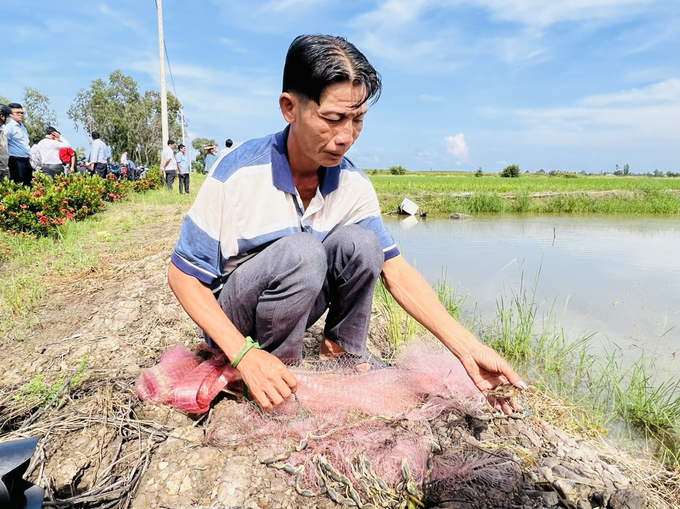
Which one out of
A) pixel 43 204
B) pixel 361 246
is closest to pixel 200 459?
pixel 361 246

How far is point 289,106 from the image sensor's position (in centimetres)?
134

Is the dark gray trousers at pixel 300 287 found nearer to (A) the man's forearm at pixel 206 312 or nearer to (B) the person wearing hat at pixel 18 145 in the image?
(A) the man's forearm at pixel 206 312

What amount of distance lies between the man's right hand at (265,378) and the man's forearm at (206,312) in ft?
0.16

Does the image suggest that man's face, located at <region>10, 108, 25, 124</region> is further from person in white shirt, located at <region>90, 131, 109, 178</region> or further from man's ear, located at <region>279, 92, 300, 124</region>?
man's ear, located at <region>279, 92, 300, 124</region>

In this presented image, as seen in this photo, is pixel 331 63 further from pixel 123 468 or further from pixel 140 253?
pixel 140 253

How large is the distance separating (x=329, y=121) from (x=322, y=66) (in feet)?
0.47

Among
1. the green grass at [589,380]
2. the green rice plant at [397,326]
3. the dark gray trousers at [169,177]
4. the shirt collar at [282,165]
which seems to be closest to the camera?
the shirt collar at [282,165]

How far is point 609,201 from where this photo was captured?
1298cm

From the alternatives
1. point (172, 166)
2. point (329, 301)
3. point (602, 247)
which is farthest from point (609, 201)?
point (329, 301)

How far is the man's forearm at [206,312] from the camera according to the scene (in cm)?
124

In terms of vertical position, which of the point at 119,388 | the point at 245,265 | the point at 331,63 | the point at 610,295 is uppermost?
the point at 331,63

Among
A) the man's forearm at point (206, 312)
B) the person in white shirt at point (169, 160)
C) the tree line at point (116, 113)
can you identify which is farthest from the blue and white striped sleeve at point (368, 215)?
the tree line at point (116, 113)

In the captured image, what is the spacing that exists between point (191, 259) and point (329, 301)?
57cm

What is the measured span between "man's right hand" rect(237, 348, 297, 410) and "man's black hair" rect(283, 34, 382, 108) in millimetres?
728
